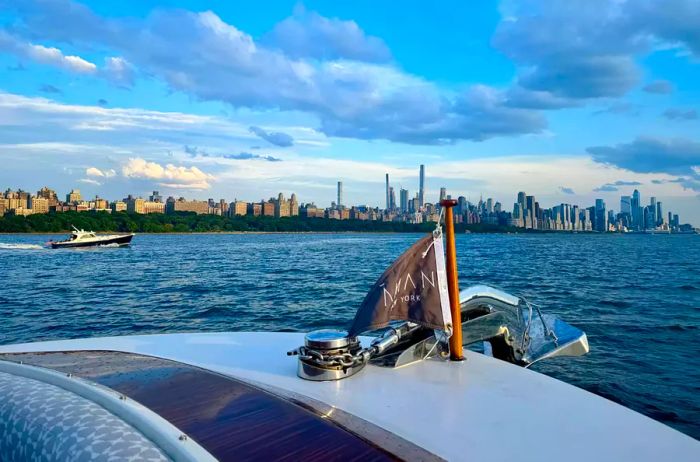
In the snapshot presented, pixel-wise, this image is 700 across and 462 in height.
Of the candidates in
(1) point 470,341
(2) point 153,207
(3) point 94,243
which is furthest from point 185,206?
(1) point 470,341

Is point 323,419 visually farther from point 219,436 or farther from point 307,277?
point 307,277

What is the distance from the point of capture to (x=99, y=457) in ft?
5.61

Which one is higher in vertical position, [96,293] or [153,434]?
[153,434]

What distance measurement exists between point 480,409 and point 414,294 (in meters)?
0.87

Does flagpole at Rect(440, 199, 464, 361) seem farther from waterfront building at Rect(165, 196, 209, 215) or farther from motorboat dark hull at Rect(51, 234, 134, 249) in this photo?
waterfront building at Rect(165, 196, 209, 215)

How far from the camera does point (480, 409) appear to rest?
9.43 ft

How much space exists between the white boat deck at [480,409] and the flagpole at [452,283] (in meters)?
0.13

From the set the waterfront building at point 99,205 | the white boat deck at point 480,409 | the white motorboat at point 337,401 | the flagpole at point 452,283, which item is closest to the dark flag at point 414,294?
the white motorboat at point 337,401

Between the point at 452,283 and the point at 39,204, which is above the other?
the point at 39,204

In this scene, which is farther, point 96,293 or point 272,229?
point 272,229

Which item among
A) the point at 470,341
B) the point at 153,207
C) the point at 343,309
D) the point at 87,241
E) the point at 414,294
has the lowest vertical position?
the point at 343,309

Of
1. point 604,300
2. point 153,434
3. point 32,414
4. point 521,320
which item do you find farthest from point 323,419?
point 604,300

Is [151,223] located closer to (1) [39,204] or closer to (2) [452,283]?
(1) [39,204]

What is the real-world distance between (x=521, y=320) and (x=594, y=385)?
4227mm
